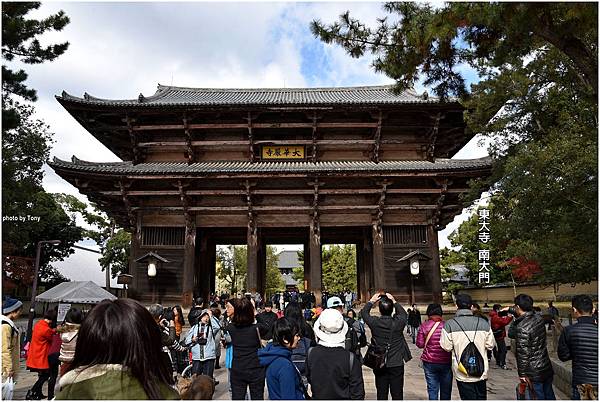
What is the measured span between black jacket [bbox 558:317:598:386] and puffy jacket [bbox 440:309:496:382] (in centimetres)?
81

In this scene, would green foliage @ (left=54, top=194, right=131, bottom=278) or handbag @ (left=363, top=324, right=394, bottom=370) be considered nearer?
handbag @ (left=363, top=324, right=394, bottom=370)

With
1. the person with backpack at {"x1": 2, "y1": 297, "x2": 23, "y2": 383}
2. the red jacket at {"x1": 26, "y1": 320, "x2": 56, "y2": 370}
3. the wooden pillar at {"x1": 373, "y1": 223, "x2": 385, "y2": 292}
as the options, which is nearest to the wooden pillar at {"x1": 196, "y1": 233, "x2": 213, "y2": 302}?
the wooden pillar at {"x1": 373, "y1": 223, "x2": 385, "y2": 292}

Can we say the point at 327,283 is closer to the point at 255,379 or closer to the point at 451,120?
the point at 451,120

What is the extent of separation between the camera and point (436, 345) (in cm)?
559

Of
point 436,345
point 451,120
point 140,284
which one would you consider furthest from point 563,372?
point 140,284

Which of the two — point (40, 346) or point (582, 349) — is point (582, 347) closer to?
point (582, 349)

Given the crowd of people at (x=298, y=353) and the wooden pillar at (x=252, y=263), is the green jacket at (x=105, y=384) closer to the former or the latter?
the crowd of people at (x=298, y=353)

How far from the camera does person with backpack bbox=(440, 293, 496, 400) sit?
5.06 metres

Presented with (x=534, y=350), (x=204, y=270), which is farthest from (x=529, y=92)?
(x=204, y=270)

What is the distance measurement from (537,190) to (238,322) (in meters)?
8.22

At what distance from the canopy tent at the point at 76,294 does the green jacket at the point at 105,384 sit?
11.3 metres

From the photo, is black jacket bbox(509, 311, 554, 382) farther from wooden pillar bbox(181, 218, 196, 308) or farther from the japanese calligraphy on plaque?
the japanese calligraphy on plaque

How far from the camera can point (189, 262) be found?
1764 cm

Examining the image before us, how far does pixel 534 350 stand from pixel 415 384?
363 cm
